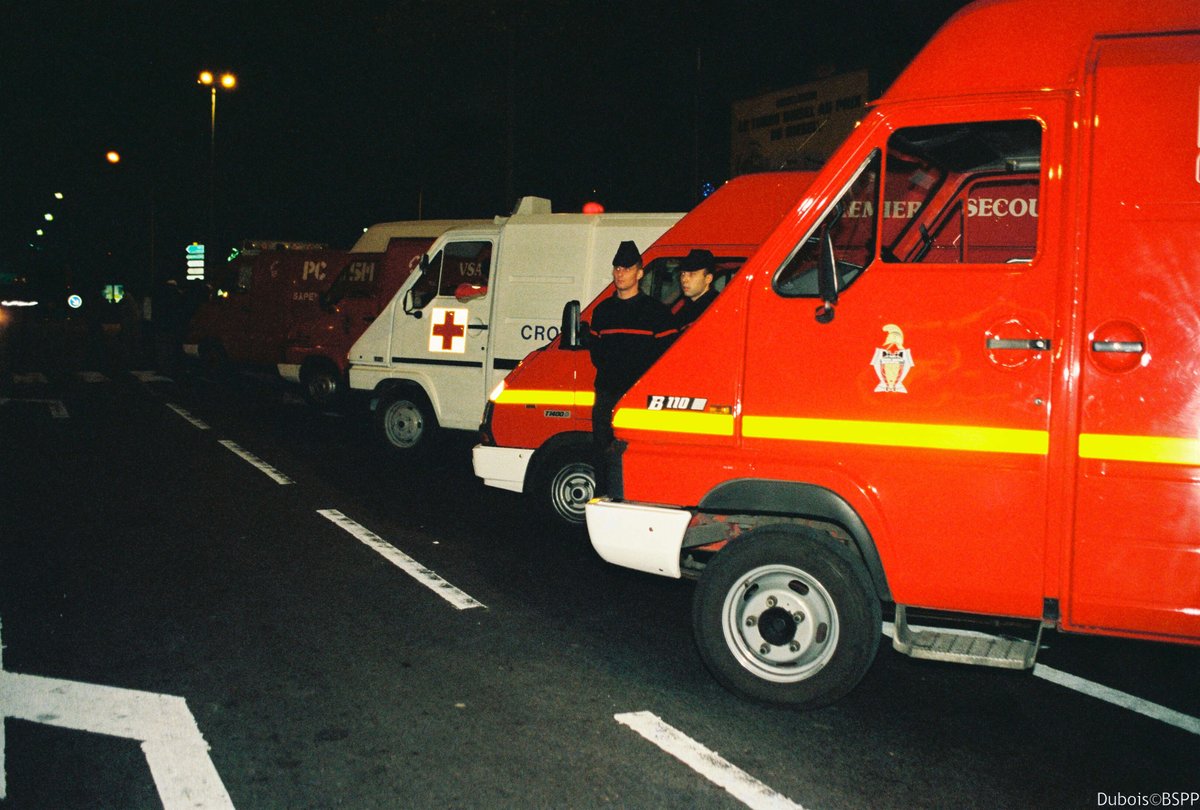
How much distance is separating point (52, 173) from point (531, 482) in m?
97.1

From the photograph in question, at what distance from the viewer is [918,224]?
212 inches

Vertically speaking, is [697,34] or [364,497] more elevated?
[697,34]

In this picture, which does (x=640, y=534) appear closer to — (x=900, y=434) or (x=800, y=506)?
(x=800, y=506)

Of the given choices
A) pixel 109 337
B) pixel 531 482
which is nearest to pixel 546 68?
pixel 531 482

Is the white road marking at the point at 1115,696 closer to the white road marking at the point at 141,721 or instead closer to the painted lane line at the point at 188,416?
the white road marking at the point at 141,721

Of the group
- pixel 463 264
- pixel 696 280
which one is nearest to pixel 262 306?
pixel 463 264

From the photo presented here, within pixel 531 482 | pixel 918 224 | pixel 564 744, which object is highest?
pixel 918 224

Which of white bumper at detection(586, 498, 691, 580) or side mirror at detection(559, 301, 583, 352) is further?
side mirror at detection(559, 301, 583, 352)

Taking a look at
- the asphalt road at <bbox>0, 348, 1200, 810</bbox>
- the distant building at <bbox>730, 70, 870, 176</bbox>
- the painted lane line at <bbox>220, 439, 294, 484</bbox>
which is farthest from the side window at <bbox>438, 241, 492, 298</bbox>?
the distant building at <bbox>730, 70, 870, 176</bbox>

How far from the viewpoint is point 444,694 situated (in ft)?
15.8

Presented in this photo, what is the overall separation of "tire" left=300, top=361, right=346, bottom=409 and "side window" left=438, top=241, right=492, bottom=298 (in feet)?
14.7

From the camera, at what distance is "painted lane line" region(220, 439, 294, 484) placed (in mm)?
10133

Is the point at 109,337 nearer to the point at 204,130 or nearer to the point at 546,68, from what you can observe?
the point at 204,130

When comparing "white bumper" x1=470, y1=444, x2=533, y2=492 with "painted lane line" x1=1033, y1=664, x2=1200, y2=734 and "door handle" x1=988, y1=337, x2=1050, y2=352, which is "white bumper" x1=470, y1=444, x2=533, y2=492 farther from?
"door handle" x1=988, y1=337, x2=1050, y2=352
